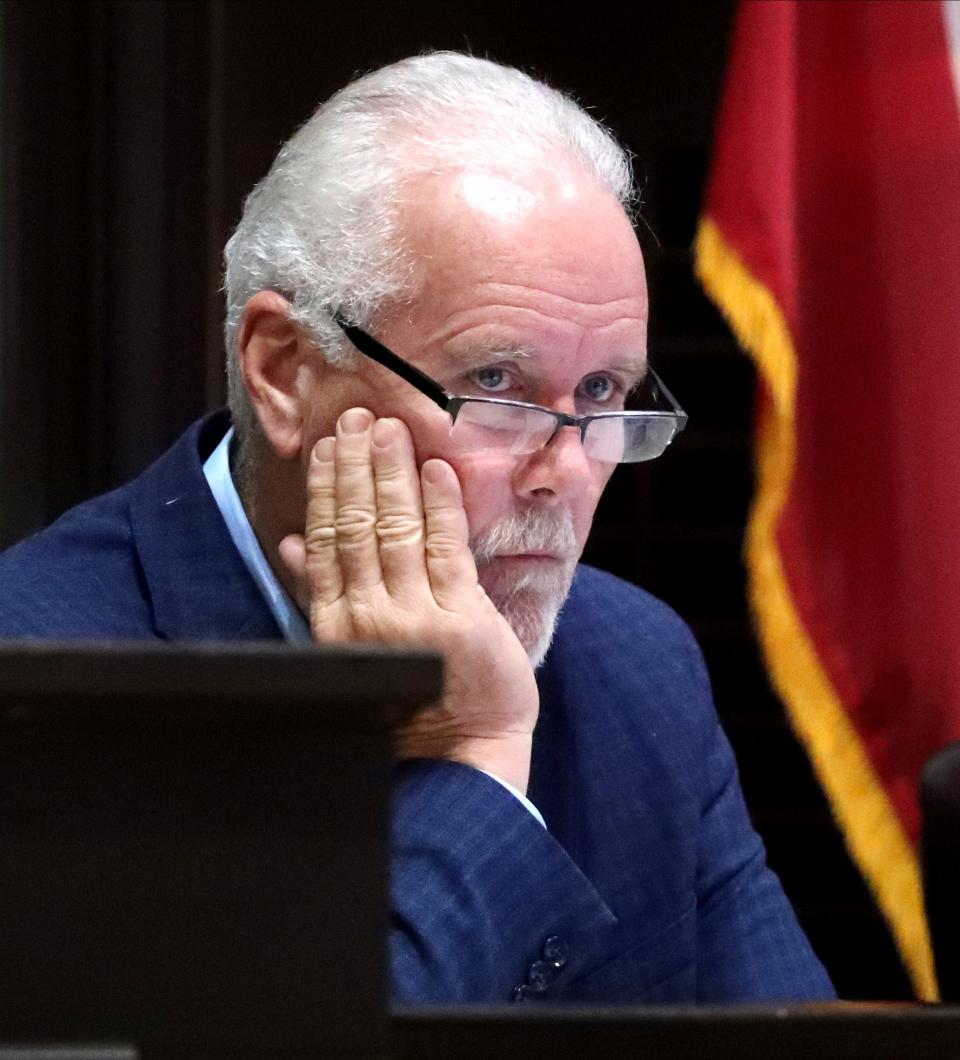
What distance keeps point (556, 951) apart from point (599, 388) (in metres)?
0.64

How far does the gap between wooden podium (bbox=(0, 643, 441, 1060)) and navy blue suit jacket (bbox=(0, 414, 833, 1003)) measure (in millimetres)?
564

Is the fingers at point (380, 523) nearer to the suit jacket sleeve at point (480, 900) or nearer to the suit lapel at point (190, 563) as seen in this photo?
the suit lapel at point (190, 563)

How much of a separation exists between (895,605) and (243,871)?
169 centimetres

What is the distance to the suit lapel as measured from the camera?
65.0 inches

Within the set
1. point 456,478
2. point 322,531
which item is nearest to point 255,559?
point 322,531

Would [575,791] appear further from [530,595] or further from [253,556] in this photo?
[253,556]

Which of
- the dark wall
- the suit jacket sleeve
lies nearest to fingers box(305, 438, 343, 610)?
the suit jacket sleeve

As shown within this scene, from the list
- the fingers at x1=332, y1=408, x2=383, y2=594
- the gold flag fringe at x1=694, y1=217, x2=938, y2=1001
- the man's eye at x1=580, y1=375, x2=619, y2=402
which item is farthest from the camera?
the gold flag fringe at x1=694, y1=217, x2=938, y2=1001

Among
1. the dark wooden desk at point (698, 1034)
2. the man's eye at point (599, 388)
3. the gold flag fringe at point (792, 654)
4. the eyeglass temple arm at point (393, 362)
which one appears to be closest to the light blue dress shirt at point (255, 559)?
the eyeglass temple arm at point (393, 362)

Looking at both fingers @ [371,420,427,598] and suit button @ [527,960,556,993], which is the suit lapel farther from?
suit button @ [527,960,556,993]

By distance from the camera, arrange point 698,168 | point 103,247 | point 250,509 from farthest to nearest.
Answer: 1. point 698,168
2. point 103,247
3. point 250,509

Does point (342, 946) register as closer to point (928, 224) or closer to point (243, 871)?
point (243, 871)

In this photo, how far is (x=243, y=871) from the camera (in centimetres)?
74

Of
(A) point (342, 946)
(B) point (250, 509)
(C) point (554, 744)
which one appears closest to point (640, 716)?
(C) point (554, 744)
